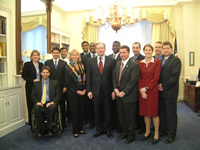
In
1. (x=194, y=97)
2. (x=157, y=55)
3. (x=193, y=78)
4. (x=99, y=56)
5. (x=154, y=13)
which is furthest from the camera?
(x=154, y=13)

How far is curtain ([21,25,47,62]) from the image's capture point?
3.99m

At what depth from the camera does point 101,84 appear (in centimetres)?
Result: 289

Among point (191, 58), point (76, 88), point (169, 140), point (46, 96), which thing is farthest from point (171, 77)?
point (191, 58)

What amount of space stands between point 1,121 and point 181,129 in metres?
3.31

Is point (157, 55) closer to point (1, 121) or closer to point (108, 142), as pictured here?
point (108, 142)

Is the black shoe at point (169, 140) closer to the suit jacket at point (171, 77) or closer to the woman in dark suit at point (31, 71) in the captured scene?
the suit jacket at point (171, 77)

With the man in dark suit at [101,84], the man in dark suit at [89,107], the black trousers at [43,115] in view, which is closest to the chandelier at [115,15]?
the man in dark suit at [89,107]

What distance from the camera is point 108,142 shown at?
2.79 metres

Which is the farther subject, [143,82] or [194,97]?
[194,97]

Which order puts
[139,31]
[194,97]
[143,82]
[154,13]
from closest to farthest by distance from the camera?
1. [143,82]
2. [194,97]
3. [154,13]
4. [139,31]

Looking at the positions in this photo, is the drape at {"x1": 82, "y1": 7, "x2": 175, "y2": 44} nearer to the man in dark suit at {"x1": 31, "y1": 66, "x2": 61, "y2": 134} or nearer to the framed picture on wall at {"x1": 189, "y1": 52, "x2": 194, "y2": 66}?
the framed picture on wall at {"x1": 189, "y1": 52, "x2": 194, "y2": 66}

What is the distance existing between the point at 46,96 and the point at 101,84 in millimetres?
985

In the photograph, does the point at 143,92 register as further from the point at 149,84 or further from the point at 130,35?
the point at 130,35

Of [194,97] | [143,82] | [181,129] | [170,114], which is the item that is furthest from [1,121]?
[194,97]
